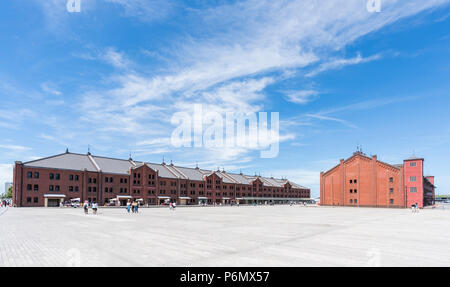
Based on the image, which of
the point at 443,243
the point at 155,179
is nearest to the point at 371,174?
the point at 155,179

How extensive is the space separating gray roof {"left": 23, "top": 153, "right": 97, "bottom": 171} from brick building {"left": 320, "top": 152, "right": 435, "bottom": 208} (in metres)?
63.3

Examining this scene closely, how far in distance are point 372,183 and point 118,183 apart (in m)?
64.3

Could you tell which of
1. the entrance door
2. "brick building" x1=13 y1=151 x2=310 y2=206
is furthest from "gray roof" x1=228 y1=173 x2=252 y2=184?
the entrance door

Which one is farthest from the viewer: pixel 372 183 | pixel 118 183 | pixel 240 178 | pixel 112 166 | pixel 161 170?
pixel 240 178

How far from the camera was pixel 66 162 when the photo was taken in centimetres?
6919

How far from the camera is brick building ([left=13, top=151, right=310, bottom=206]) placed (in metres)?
61.9

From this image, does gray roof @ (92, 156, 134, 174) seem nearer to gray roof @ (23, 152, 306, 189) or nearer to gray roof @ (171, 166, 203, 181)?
gray roof @ (23, 152, 306, 189)

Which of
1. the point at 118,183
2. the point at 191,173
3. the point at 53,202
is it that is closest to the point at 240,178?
the point at 191,173

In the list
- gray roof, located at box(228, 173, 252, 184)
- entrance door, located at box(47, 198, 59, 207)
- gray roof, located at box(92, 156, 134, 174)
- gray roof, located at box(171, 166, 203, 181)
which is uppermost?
gray roof, located at box(92, 156, 134, 174)

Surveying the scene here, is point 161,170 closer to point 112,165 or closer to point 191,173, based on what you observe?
point 191,173

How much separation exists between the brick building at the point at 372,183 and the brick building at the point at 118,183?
37436 millimetres

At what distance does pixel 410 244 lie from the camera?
13461 millimetres
